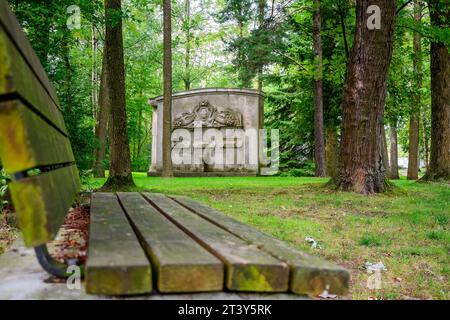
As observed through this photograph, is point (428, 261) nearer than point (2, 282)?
No

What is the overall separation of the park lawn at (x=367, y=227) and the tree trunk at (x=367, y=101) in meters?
0.45

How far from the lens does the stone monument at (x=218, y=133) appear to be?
2228 cm

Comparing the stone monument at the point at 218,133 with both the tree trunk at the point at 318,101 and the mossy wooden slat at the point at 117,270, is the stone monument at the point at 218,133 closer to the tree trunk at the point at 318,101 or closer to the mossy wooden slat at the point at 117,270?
the tree trunk at the point at 318,101

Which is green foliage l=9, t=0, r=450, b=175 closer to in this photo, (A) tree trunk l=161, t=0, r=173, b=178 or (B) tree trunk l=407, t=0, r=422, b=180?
(B) tree trunk l=407, t=0, r=422, b=180

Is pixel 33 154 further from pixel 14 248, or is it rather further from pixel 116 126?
pixel 116 126

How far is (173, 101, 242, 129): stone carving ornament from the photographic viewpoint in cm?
2230

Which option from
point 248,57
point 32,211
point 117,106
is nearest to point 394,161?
point 248,57

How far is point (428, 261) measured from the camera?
4145mm

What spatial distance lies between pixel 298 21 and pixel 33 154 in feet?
58.4

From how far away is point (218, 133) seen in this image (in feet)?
73.4

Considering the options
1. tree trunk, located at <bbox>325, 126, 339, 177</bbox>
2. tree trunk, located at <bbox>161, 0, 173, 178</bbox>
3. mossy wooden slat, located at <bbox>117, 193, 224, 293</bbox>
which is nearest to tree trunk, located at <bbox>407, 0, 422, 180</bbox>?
tree trunk, located at <bbox>325, 126, 339, 177</bbox>

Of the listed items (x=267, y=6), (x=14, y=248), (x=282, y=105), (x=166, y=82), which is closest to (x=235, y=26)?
(x=282, y=105)

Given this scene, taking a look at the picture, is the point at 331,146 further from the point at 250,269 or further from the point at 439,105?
the point at 250,269

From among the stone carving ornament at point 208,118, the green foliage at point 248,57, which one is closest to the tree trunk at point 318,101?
the green foliage at point 248,57
